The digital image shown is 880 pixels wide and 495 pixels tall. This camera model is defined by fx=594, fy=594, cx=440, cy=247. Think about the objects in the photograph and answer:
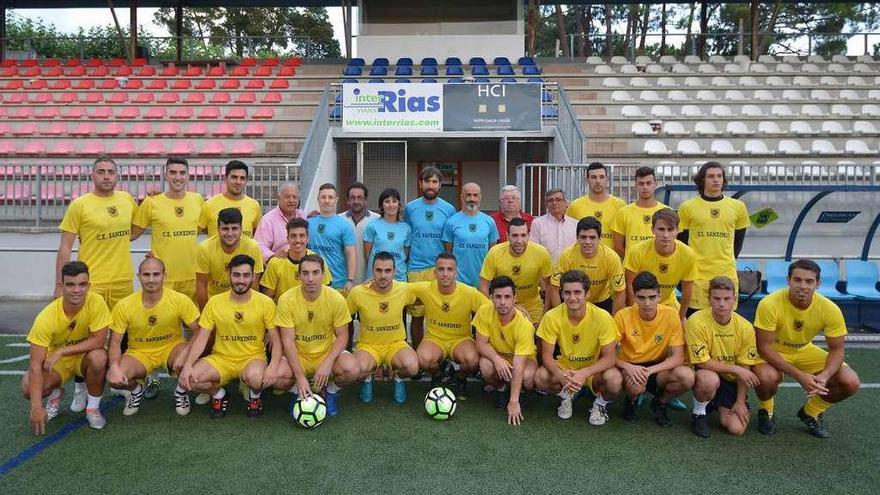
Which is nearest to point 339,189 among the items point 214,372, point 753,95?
point 214,372

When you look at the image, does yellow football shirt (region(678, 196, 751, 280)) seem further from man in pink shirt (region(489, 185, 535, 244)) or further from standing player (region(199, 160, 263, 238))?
standing player (region(199, 160, 263, 238))

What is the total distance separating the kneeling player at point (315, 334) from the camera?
422cm

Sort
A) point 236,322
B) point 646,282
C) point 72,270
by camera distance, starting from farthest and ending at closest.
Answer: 1. point 236,322
2. point 646,282
3. point 72,270

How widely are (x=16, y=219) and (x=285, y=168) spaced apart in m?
4.02

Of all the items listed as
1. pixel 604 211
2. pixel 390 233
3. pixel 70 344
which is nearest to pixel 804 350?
pixel 604 211

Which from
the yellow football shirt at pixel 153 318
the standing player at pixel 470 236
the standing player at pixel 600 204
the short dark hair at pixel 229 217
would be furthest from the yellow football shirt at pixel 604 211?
the yellow football shirt at pixel 153 318

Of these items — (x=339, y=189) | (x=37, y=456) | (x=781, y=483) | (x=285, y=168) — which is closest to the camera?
(x=781, y=483)

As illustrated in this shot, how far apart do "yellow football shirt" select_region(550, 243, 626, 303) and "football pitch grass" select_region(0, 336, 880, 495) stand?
954 mm

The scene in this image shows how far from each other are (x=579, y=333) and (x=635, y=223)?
50.7 inches

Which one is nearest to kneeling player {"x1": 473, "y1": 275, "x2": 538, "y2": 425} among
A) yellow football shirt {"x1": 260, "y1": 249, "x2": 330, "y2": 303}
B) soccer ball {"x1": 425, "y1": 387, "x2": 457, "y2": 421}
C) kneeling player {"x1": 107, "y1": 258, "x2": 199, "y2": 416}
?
soccer ball {"x1": 425, "y1": 387, "x2": 457, "y2": 421}

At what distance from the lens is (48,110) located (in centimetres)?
1496

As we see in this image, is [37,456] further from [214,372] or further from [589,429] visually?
[589,429]

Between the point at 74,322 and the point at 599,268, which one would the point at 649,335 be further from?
the point at 74,322

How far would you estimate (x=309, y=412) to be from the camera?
13.1 ft
